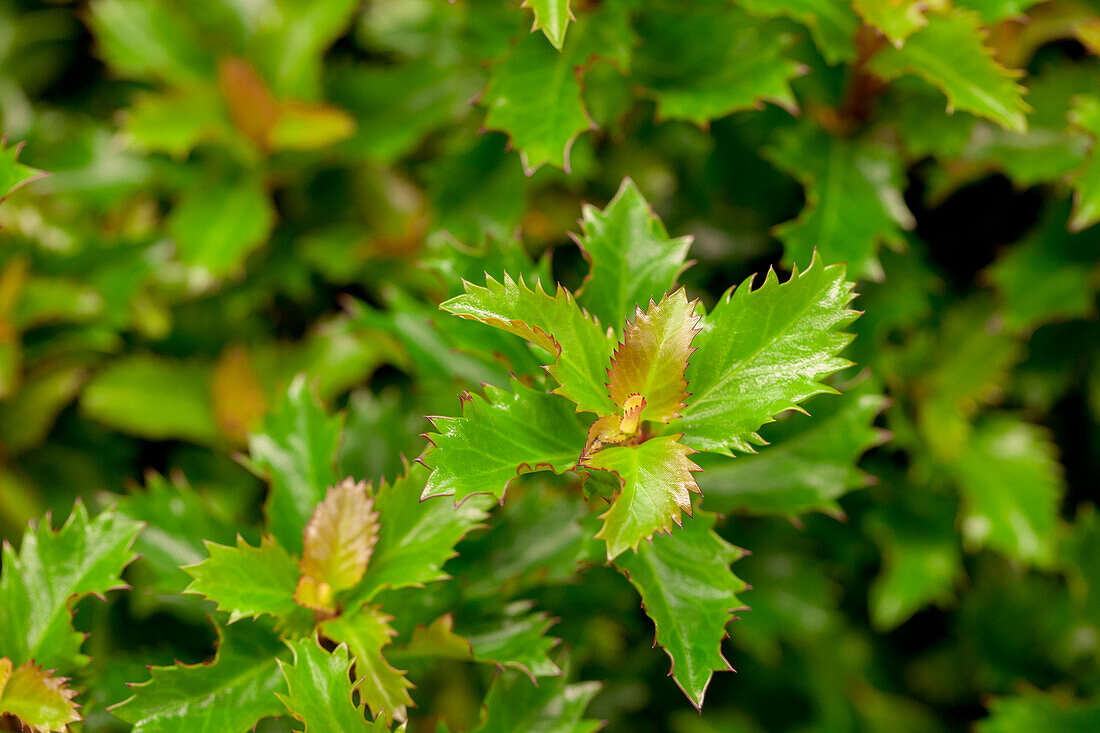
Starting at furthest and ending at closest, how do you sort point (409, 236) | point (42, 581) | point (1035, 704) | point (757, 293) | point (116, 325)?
point (409, 236) < point (116, 325) < point (1035, 704) < point (42, 581) < point (757, 293)

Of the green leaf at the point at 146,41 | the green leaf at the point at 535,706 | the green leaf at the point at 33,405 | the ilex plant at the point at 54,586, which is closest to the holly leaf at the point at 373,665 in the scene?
the green leaf at the point at 535,706

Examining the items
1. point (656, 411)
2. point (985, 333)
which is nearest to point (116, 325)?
point (656, 411)

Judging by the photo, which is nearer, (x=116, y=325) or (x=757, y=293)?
(x=757, y=293)

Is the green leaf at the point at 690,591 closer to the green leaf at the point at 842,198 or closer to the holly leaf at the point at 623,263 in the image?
the holly leaf at the point at 623,263

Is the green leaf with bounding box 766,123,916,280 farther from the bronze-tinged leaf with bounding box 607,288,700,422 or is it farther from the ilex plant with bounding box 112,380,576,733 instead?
the ilex plant with bounding box 112,380,576,733

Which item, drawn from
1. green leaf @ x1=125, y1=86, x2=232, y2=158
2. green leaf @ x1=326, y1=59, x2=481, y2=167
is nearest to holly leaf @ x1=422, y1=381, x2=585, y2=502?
green leaf @ x1=326, y1=59, x2=481, y2=167

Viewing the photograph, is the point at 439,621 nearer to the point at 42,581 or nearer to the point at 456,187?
the point at 42,581
